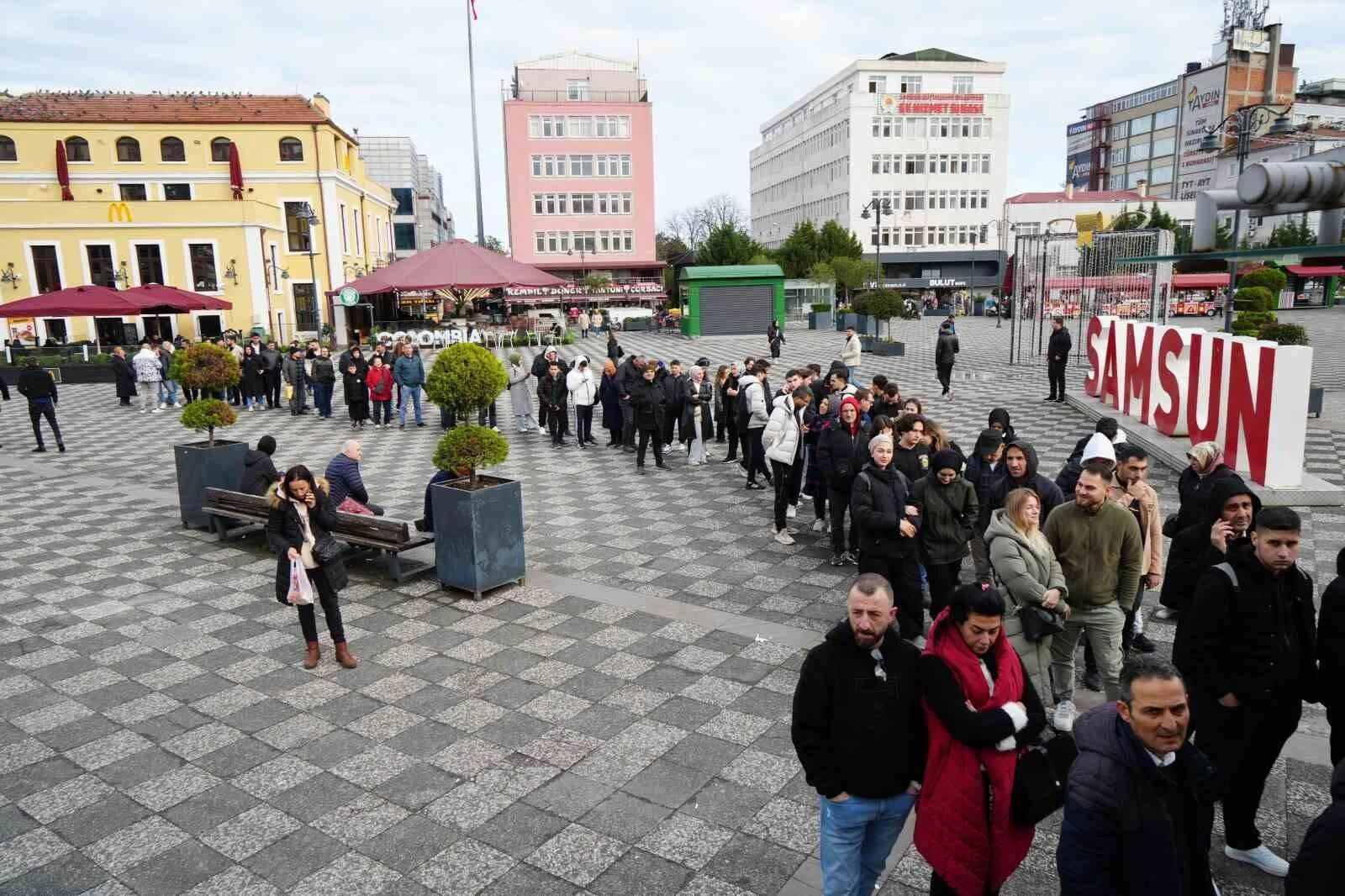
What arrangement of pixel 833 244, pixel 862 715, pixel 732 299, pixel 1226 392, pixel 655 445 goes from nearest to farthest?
1. pixel 862 715
2. pixel 1226 392
3. pixel 655 445
4. pixel 732 299
5. pixel 833 244

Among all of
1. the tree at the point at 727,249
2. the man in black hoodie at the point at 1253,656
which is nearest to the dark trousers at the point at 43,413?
the man in black hoodie at the point at 1253,656

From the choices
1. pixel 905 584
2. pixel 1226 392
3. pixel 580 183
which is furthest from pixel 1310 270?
pixel 905 584

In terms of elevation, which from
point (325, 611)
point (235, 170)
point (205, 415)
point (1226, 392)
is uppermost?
point (235, 170)

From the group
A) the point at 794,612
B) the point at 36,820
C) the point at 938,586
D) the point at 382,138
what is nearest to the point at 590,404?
the point at 794,612

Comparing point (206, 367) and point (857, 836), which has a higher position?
Answer: point (206, 367)

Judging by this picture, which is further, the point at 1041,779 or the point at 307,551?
the point at 307,551

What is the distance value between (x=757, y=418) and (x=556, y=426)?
5881mm

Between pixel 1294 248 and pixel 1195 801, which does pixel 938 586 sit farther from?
pixel 1294 248

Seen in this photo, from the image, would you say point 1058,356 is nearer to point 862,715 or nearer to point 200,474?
point 200,474

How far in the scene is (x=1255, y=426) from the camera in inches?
414

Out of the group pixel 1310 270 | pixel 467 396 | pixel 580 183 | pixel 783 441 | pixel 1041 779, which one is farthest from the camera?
pixel 580 183

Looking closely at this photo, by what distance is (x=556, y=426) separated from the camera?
53.8ft

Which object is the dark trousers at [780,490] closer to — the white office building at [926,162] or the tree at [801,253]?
the tree at [801,253]

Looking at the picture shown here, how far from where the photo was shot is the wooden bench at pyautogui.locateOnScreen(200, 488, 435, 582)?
8336 millimetres
